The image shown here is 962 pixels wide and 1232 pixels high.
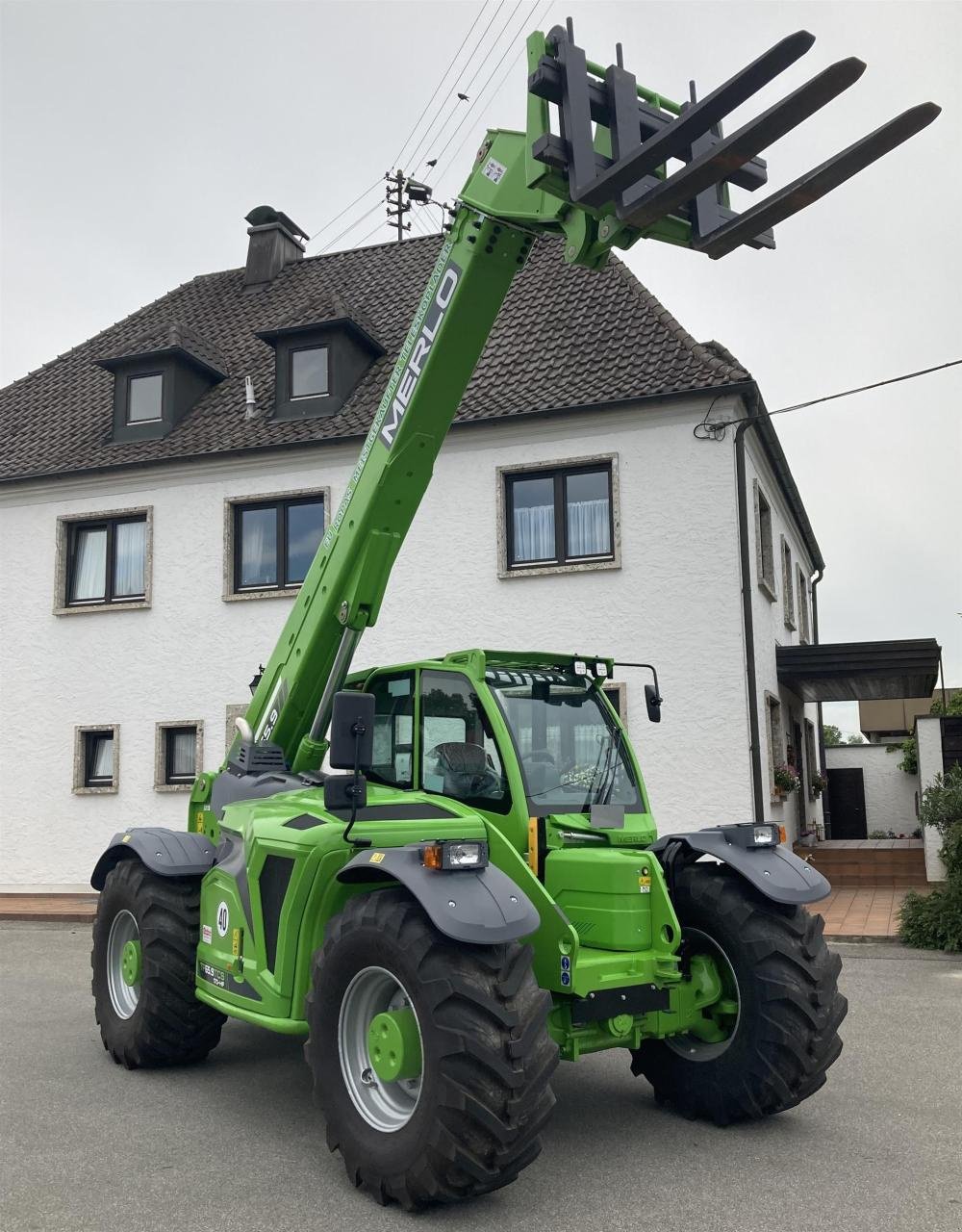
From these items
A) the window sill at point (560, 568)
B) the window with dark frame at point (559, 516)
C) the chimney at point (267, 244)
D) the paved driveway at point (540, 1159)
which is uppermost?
the chimney at point (267, 244)

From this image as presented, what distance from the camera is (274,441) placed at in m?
16.7

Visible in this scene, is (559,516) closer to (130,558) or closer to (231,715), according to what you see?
→ (231,715)

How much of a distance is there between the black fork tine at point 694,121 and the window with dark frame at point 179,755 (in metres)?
13.2

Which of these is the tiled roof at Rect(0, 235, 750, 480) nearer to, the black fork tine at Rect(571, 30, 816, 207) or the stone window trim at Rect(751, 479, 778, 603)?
the stone window trim at Rect(751, 479, 778, 603)

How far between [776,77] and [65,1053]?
263 inches

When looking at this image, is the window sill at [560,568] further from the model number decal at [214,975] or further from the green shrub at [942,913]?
the model number decal at [214,975]

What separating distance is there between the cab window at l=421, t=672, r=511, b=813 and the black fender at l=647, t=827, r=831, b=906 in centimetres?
107

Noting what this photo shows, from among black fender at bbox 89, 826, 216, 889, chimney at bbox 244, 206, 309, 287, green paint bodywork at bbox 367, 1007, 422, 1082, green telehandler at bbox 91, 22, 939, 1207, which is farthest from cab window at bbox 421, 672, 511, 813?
chimney at bbox 244, 206, 309, 287

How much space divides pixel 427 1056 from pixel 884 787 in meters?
25.2

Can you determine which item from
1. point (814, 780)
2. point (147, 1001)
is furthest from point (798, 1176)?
point (814, 780)

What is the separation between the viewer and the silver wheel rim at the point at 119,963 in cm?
725

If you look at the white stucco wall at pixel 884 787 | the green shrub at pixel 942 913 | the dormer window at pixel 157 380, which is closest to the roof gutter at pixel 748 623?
the green shrub at pixel 942 913

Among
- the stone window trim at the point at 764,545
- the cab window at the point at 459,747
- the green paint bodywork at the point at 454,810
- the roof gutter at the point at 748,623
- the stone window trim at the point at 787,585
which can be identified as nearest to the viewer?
the green paint bodywork at the point at 454,810

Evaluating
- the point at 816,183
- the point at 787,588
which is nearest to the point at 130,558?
the point at 787,588
